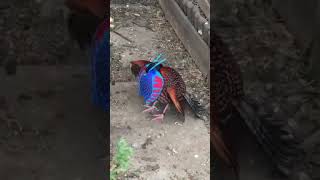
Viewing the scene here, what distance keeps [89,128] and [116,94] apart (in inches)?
26.9

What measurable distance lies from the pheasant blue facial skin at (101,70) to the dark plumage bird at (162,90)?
0.91ft

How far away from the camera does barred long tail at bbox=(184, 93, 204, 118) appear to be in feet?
13.5

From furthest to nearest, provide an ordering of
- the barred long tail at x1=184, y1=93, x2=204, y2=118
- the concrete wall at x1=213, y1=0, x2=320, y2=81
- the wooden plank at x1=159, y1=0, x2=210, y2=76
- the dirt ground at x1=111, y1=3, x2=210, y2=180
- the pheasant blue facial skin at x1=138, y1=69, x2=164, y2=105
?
the wooden plank at x1=159, y1=0, x2=210, y2=76 → the concrete wall at x1=213, y1=0, x2=320, y2=81 → the barred long tail at x1=184, y1=93, x2=204, y2=118 → the pheasant blue facial skin at x1=138, y1=69, x2=164, y2=105 → the dirt ground at x1=111, y1=3, x2=210, y2=180

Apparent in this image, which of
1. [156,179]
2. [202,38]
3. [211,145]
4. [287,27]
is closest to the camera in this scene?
[156,179]

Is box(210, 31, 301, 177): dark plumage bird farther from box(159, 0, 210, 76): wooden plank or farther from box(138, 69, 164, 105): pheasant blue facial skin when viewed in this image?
box(159, 0, 210, 76): wooden plank

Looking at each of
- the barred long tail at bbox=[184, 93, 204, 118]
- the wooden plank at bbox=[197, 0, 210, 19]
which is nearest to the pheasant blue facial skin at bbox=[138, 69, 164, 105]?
the barred long tail at bbox=[184, 93, 204, 118]

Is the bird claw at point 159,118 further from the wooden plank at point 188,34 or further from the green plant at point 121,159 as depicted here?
the wooden plank at point 188,34

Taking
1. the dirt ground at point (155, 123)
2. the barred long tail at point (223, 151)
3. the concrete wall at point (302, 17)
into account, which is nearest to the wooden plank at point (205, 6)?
the concrete wall at point (302, 17)

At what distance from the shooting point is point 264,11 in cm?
572

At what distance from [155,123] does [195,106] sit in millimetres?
343

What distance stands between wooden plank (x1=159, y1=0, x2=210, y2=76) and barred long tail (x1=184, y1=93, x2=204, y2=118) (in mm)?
474

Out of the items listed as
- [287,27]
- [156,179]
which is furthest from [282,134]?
[287,27]

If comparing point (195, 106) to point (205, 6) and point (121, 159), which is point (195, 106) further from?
point (205, 6)

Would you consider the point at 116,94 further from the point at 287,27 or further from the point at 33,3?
the point at 287,27
